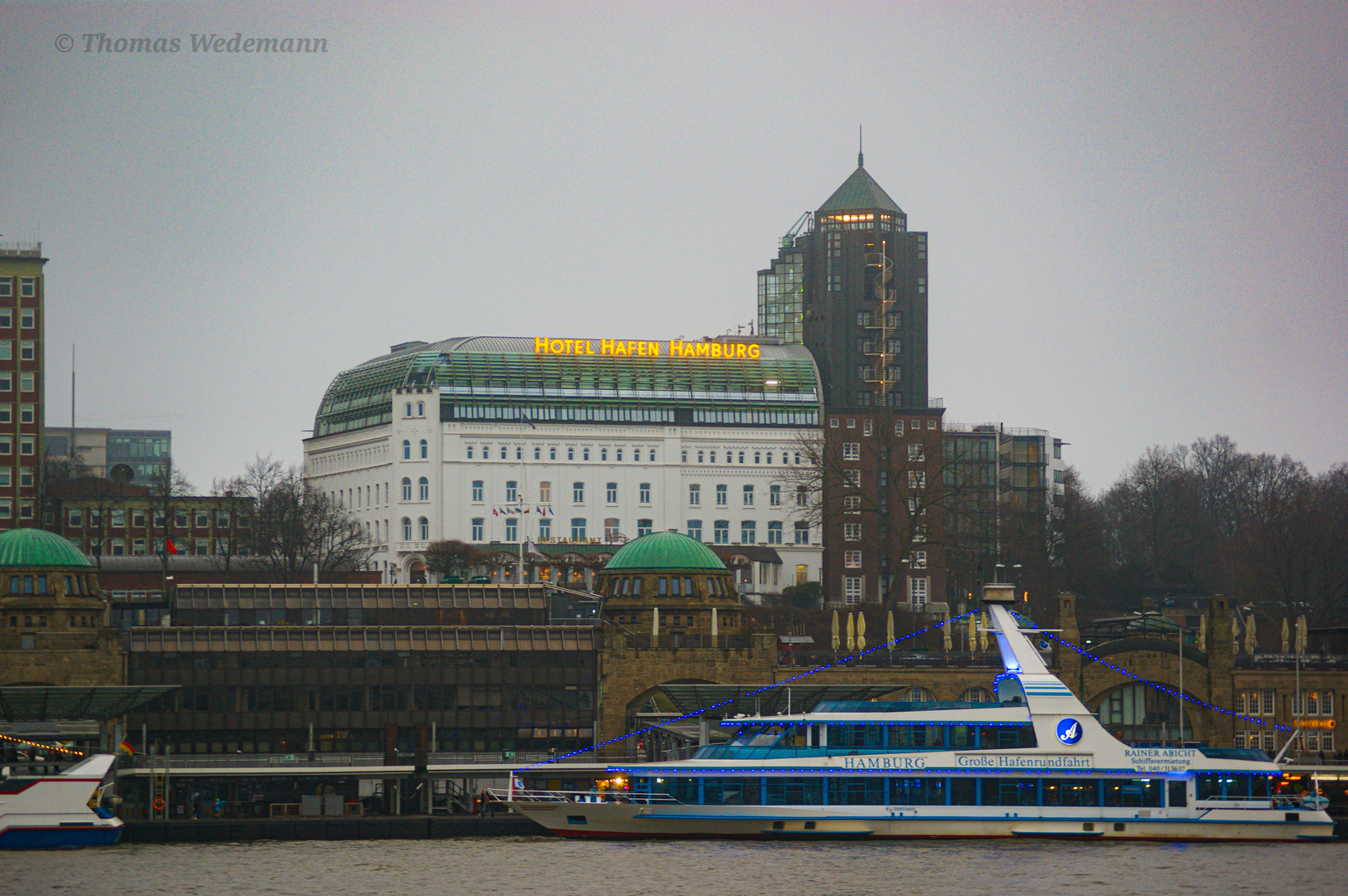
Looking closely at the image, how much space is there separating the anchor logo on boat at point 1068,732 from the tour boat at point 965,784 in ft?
0.17

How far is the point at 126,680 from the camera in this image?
134 metres

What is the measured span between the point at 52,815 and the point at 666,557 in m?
47.1

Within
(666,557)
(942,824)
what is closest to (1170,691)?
(666,557)

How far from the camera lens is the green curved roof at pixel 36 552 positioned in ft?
440

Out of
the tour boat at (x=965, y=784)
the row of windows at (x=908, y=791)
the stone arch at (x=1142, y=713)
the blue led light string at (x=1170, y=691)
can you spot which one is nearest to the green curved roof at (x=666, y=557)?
the blue led light string at (x=1170, y=691)

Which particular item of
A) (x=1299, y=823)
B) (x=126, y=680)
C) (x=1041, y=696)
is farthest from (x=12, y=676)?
(x=1299, y=823)

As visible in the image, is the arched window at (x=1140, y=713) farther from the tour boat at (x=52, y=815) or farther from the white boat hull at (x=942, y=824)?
the tour boat at (x=52, y=815)

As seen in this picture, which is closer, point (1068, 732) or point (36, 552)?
point (1068, 732)

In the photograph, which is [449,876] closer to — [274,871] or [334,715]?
[274,871]

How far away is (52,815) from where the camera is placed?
106375 mm

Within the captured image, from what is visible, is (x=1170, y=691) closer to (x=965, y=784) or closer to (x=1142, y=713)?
(x=1142, y=713)

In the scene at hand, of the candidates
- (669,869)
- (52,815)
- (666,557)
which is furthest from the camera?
(666,557)

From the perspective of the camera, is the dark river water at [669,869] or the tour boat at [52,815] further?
the tour boat at [52,815]

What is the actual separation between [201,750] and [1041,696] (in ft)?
165
